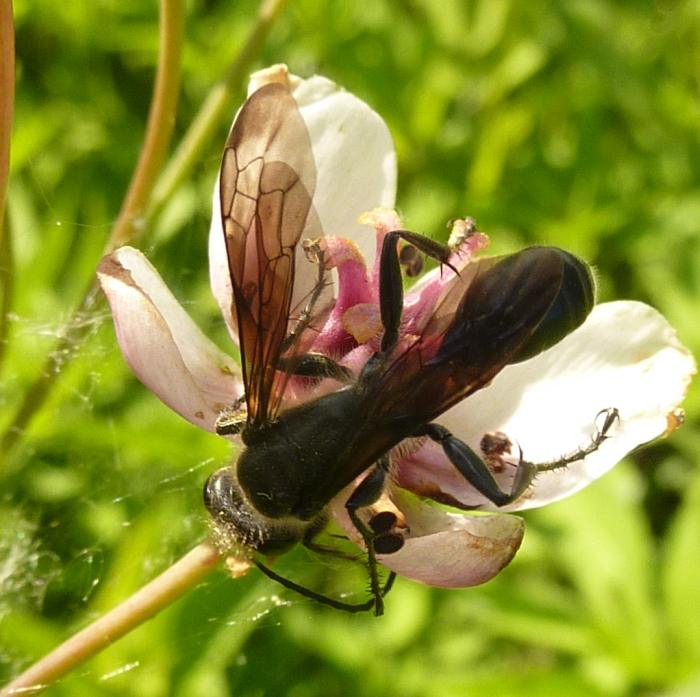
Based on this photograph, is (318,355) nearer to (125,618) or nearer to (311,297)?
(311,297)

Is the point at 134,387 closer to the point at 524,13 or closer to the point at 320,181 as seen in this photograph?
the point at 320,181

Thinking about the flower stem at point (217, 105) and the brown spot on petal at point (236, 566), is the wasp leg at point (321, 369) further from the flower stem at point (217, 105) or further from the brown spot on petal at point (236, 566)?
the flower stem at point (217, 105)

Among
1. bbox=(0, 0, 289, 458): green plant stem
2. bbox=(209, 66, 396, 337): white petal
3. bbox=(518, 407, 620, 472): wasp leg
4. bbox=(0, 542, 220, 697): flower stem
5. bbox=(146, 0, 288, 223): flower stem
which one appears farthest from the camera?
bbox=(146, 0, 288, 223): flower stem

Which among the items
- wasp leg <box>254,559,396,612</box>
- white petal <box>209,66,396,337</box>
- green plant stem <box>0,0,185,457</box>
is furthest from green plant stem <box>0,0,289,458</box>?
wasp leg <box>254,559,396,612</box>

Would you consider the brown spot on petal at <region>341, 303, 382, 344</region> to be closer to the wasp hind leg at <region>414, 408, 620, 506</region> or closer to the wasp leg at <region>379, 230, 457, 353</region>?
the wasp leg at <region>379, 230, 457, 353</region>

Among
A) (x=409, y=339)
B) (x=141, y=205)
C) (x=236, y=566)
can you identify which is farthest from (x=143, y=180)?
(x=236, y=566)

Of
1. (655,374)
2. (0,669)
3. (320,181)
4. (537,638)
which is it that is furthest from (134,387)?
(655,374)
